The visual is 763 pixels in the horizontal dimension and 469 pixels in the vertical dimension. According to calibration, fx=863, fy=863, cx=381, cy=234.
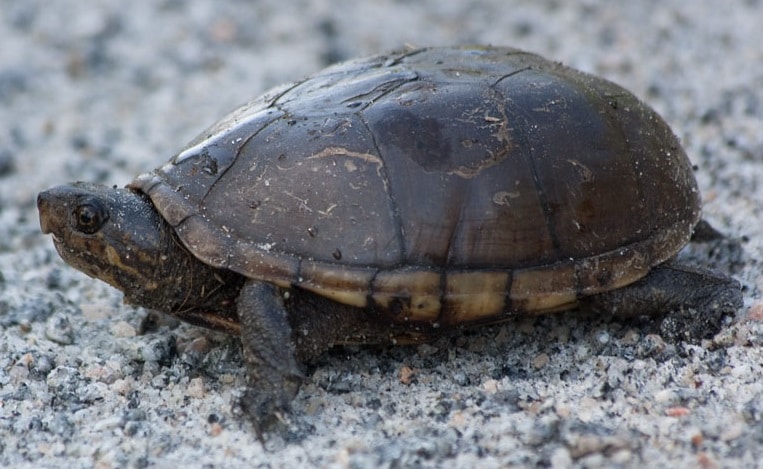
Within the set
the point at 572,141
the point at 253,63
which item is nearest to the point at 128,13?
the point at 253,63

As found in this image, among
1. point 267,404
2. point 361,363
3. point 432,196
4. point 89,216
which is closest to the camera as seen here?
point 267,404

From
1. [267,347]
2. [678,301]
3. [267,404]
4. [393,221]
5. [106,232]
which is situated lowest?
[267,404]

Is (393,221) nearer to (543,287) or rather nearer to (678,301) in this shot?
(543,287)

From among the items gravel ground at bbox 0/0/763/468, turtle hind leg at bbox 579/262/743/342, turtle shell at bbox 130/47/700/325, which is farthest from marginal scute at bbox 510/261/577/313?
gravel ground at bbox 0/0/763/468

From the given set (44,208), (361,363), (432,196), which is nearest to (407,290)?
(432,196)

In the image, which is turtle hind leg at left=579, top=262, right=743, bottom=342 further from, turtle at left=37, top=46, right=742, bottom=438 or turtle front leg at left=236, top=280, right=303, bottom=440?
turtle front leg at left=236, top=280, right=303, bottom=440

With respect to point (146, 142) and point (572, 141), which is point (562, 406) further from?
point (146, 142)

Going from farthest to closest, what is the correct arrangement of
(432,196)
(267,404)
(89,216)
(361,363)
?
(361,363) → (89,216) → (432,196) → (267,404)

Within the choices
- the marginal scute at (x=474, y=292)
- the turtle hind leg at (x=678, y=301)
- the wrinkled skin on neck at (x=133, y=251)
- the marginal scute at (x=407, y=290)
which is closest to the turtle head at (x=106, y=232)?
the wrinkled skin on neck at (x=133, y=251)
